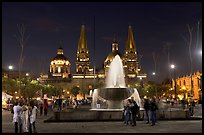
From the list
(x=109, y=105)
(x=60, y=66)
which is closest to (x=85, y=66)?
(x=60, y=66)

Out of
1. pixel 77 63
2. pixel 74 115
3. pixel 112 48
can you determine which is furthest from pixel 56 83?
pixel 74 115

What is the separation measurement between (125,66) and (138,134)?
151 metres

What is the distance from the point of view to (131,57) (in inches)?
6560

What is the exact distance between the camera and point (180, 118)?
2208 centimetres

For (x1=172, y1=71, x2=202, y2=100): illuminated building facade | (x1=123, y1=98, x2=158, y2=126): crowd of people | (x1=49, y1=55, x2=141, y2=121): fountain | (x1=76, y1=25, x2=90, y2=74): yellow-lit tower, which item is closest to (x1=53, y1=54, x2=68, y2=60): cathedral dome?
(x1=76, y1=25, x2=90, y2=74): yellow-lit tower

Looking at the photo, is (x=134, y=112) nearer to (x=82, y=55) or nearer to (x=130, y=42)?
(x=130, y=42)

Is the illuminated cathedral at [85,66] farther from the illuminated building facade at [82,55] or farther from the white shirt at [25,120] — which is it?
the white shirt at [25,120]

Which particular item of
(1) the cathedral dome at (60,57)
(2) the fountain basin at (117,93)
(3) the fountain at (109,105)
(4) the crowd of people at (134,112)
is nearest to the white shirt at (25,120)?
(4) the crowd of people at (134,112)

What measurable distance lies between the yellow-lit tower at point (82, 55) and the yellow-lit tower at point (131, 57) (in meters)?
19.1

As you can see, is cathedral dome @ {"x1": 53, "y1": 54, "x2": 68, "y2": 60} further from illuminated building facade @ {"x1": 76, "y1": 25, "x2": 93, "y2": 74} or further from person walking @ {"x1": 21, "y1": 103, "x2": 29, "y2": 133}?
person walking @ {"x1": 21, "y1": 103, "x2": 29, "y2": 133}

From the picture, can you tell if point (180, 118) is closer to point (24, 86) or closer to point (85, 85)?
point (24, 86)

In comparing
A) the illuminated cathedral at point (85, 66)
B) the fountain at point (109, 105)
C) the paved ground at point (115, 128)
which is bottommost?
the paved ground at point (115, 128)

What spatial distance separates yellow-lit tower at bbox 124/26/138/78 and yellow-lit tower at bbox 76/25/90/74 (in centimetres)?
1907

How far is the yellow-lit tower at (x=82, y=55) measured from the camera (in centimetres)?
16725
